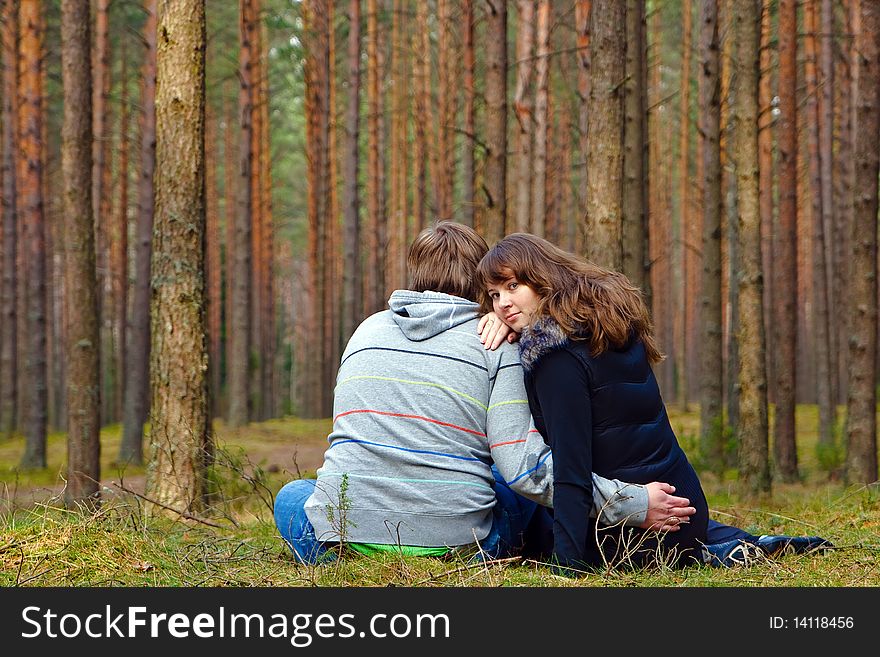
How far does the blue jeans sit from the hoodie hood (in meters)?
0.63

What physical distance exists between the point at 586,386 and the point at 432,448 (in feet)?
2.05

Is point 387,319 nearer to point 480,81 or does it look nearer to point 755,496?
point 755,496

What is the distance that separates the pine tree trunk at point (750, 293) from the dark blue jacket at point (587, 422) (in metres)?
4.01

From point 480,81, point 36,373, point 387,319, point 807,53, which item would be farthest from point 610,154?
point 480,81

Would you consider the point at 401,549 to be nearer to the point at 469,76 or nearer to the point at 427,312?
the point at 427,312

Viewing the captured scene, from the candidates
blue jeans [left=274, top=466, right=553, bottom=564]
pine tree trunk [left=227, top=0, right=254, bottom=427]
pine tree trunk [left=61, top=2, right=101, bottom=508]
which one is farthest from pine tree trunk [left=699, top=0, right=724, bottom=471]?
pine tree trunk [left=227, top=0, right=254, bottom=427]

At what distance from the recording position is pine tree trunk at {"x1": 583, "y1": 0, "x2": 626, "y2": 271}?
5.69 m

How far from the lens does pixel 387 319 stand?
3.65 metres

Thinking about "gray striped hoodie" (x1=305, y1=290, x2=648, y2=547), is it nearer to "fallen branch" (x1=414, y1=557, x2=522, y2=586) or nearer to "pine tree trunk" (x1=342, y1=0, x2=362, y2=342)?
"fallen branch" (x1=414, y1=557, x2=522, y2=586)

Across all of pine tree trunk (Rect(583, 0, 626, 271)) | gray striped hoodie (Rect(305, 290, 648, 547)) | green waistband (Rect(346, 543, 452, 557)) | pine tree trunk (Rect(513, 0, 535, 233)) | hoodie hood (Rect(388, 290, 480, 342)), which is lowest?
green waistband (Rect(346, 543, 452, 557))

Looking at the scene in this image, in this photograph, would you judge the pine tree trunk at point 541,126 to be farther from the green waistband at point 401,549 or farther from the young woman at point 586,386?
the green waistband at point 401,549

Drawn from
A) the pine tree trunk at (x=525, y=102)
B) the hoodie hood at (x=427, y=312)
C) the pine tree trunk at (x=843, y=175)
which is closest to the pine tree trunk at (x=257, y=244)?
the pine tree trunk at (x=525, y=102)

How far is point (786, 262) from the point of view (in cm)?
1091

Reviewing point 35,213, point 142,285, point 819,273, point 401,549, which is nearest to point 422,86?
point 819,273
